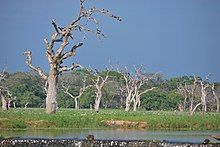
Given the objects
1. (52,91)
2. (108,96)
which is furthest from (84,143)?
(108,96)

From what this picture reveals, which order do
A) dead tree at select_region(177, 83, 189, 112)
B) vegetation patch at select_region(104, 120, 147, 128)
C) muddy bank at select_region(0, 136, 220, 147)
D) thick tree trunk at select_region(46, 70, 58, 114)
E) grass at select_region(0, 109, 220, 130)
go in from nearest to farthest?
muddy bank at select_region(0, 136, 220, 147) < grass at select_region(0, 109, 220, 130) < vegetation patch at select_region(104, 120, 147, 128) < thick tree trunk at select_region(46, 70, 58, 114) < dead tree at select_region(177, 83, 189, 112)

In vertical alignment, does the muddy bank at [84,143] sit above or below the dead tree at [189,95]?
below

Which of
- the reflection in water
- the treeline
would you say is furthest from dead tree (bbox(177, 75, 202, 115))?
the reflection in water

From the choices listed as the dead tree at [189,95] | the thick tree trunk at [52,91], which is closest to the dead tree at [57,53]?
the thick tree trunk at [52,91]

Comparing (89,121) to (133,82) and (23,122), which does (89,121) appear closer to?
(23,122)

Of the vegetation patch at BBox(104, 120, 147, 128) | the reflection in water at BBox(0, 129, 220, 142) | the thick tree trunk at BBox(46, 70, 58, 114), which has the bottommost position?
the reflection in water at BBox(0, 129, 220, 142)

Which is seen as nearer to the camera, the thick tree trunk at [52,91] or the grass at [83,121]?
the grass at [83,121]

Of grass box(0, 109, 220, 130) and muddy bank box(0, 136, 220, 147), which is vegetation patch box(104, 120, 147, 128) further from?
muddy bank box(0, 136, 220, 147)

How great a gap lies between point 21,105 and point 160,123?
5415cm

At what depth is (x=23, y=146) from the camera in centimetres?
2005

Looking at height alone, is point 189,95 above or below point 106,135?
above

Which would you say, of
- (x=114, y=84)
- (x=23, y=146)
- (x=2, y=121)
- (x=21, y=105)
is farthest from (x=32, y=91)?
(x=23, y=146)

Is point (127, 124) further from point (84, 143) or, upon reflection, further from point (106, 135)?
point (84, 143)

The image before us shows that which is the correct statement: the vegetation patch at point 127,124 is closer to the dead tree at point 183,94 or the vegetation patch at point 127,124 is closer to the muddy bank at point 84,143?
the muddy bank at point 84,143
